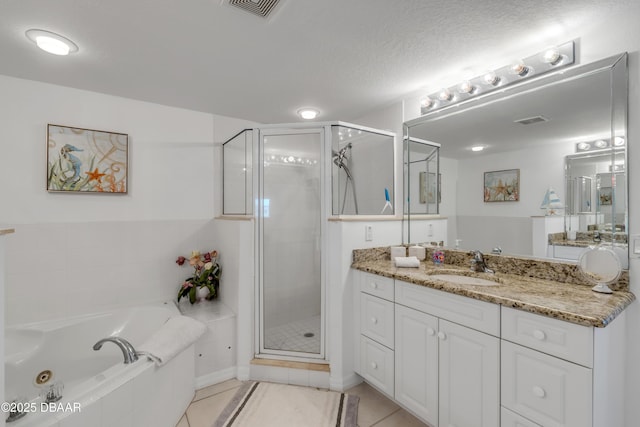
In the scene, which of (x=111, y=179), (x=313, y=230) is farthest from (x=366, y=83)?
(x=111, y=179)

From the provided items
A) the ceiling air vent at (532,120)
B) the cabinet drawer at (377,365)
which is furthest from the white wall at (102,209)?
the ceiling air vent at (532,120)

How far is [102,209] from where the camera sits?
237 centimetres

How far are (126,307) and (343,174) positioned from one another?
2.17 m

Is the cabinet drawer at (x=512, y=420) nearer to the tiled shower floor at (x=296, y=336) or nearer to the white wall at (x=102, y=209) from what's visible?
the tiled shower floor at (x=296, y=336)

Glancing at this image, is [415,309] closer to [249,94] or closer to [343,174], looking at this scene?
[343,174]

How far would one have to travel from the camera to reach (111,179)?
7.81 ft

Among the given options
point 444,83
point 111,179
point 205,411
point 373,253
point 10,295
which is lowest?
point 205,411

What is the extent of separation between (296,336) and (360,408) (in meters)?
0.75

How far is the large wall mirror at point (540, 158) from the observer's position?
140 centimetres

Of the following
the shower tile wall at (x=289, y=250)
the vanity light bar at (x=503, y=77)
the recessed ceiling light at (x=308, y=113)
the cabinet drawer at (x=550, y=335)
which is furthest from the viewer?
the recessed ceiling light at (x=308, y=113)

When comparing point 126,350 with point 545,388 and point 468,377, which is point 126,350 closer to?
point 468,377

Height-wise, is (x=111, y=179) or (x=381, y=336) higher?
(x=111, y=179)

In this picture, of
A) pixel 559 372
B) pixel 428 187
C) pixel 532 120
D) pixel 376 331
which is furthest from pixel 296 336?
pixel 532 120

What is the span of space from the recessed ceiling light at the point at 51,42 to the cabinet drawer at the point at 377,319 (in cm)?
240
